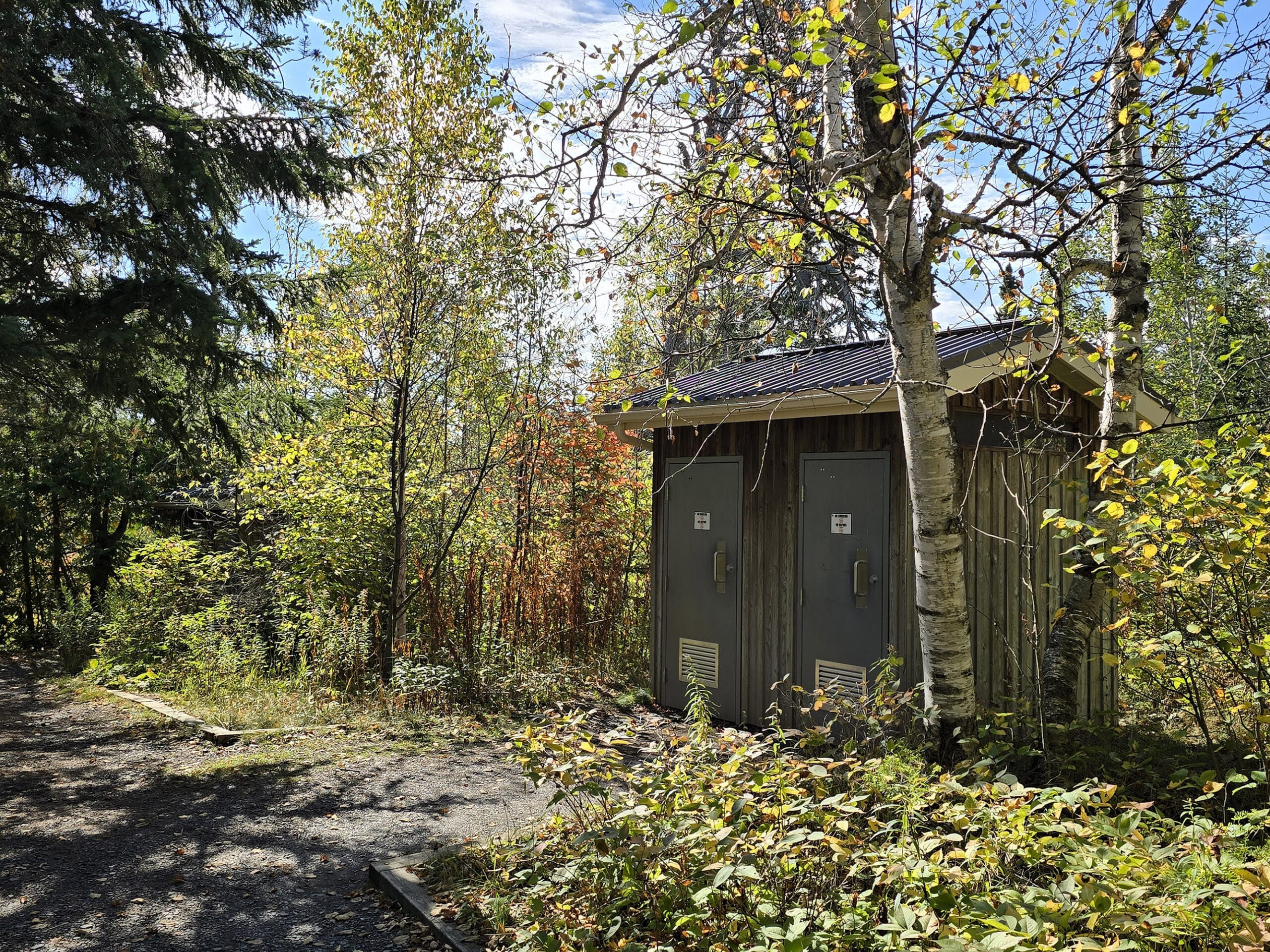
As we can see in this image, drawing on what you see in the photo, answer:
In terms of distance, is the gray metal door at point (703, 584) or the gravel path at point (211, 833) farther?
the gray metal door at point (703, 584)

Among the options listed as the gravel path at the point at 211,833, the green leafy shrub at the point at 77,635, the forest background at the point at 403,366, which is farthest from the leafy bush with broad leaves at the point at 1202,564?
the green leafy shrub at the point at 77,635

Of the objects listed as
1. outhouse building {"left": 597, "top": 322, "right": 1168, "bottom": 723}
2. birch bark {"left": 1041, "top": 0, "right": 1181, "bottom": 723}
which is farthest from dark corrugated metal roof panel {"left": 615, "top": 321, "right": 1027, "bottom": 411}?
Answer: birch bark {"left": 1041, "top": 0, "right": 1181, "bottom": 723}

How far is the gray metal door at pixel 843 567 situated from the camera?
6.13 m

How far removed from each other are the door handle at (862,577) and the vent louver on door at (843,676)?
46 centimetres

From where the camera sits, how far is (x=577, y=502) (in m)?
10.4

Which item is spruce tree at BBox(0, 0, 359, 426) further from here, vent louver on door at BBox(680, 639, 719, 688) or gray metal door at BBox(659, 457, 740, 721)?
vent louver on door at BBox(680, 639, 719, 688)

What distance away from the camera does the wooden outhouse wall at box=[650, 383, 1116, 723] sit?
19.7 feet

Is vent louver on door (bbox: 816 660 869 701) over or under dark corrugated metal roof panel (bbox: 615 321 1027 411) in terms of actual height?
under

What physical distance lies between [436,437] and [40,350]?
3.80 m

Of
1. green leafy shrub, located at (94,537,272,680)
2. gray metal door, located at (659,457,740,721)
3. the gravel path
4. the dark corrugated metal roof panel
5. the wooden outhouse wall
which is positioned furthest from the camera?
green leafy shrub, located at (94,537,272,680)

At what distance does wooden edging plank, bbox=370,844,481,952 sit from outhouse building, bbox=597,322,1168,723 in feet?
7.34

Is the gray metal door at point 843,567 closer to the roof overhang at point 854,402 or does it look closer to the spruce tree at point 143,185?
the roof overhang at point 854,402

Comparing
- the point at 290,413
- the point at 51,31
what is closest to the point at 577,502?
the point at 290,413

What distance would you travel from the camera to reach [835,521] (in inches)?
253
